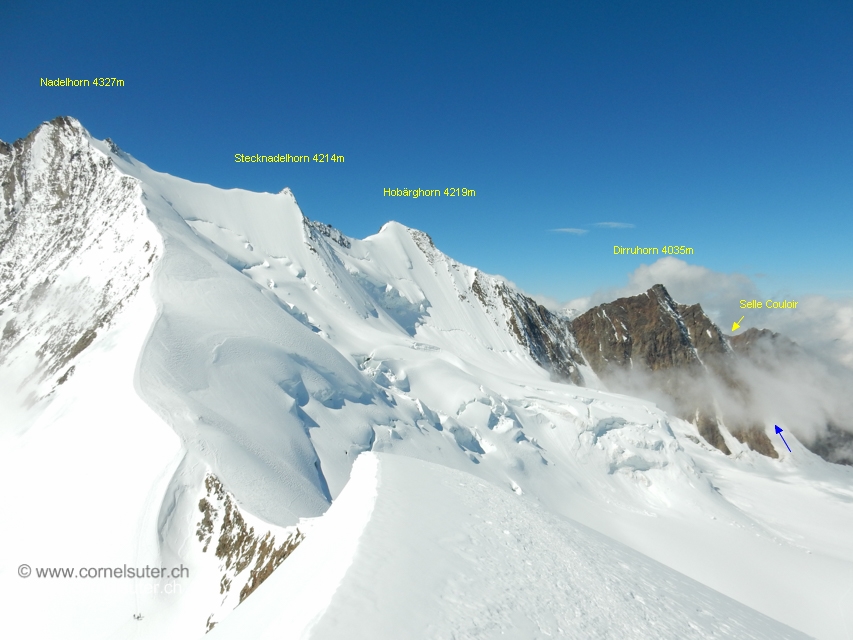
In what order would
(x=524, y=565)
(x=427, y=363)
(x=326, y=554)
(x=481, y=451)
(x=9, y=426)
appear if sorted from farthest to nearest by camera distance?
(x=427, y=363) < (x=481, y=451) < (x=9, y=426) < (x=524, y=565) < (x=326, y=554)

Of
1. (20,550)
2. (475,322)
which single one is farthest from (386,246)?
(20,550)

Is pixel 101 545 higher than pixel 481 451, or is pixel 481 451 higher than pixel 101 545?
pixel 481 451

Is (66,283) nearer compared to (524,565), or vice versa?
(524,565)

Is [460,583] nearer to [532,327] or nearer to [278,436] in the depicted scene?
[278,436]

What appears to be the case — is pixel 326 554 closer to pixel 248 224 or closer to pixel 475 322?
pixel 248 224

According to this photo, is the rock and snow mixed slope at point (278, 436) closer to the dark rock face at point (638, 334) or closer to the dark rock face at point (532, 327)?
the dark rock face at point (532, 327)

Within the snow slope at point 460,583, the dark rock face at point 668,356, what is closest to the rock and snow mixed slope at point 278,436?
the snow slope at point 460,583

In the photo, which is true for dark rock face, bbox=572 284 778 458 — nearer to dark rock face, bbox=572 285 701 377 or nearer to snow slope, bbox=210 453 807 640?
dark rock face, bbox=572 285 701 377

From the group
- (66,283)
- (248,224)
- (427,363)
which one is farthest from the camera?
(248,224)
